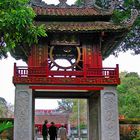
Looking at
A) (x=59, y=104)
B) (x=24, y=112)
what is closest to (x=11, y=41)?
(x=24, y=112)

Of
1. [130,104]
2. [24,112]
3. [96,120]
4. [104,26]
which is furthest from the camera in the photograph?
[130,104]

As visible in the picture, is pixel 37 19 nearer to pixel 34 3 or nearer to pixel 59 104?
pixel 34 3

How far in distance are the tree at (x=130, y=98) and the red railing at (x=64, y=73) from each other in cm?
2320

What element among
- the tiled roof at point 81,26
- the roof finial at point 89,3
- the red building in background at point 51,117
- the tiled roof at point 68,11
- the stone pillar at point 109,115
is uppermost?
the roof finial at point 89,3

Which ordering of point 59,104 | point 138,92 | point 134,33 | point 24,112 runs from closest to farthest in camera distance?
point 24,112 → point 134,33 → point 138,92 → point 59,104

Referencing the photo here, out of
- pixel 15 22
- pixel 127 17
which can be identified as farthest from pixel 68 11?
pixel 15 22

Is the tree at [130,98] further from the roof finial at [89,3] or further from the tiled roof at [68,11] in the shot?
the tiled roof at [68,11]

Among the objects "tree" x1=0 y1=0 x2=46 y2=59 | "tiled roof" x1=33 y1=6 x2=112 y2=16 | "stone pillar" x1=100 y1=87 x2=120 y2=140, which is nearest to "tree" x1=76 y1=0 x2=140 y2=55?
"tiled roof" x1=33 y1=6 x2=112 y2=16

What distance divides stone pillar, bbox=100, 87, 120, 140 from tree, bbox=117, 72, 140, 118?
75.8 ft

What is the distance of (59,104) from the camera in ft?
304

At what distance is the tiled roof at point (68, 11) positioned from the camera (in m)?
19.3

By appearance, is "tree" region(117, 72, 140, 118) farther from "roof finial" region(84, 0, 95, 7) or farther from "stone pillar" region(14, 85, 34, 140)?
"stone pillar" region(14, 85, 34, 140)

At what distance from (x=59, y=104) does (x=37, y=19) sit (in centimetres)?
7409

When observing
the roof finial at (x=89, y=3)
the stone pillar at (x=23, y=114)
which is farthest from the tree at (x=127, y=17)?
the stone pillar at (x=23, y=114)
